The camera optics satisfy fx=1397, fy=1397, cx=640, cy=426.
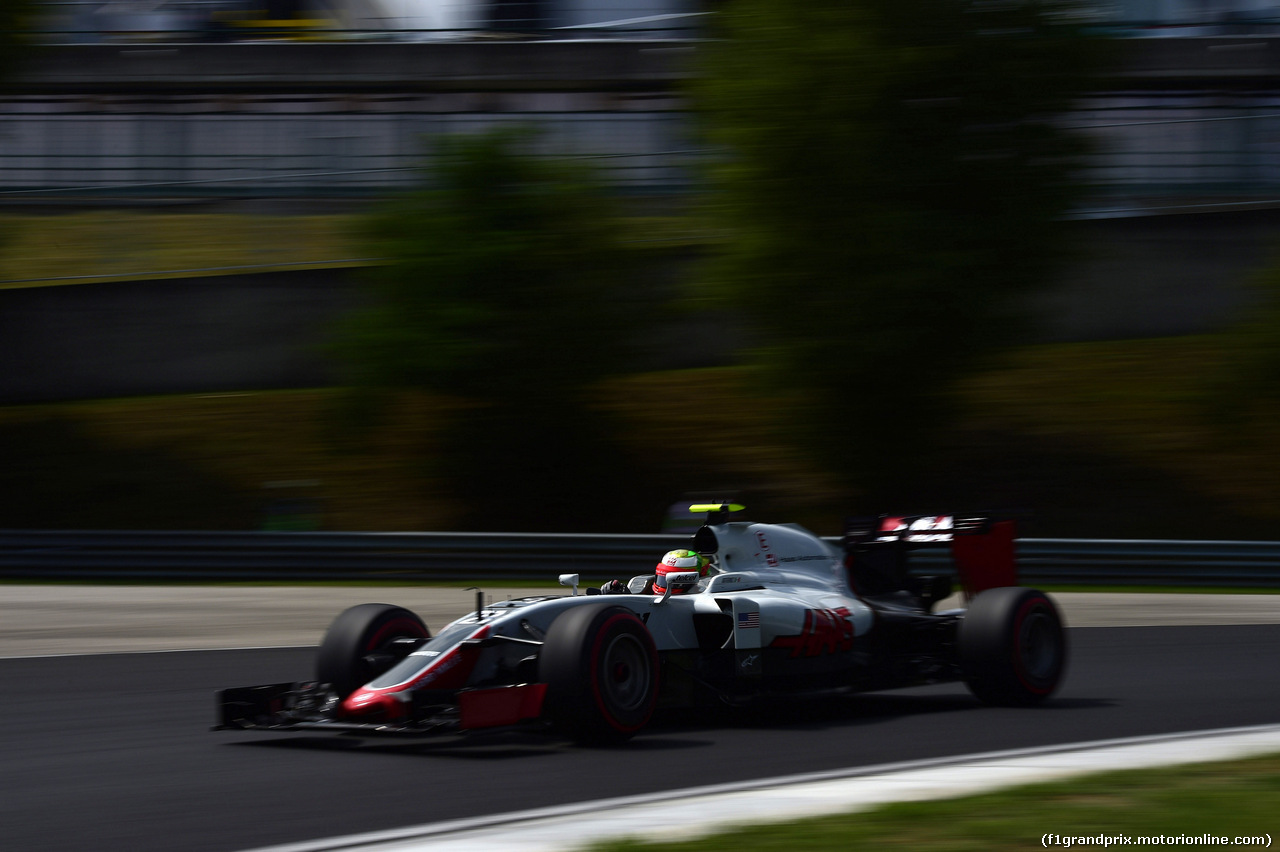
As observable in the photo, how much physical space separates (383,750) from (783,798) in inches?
96.4

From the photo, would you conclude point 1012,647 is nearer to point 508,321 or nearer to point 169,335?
point 508,321

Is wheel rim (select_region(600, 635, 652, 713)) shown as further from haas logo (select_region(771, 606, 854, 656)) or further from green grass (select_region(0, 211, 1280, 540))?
green grass (select_region(0, 211, 1280, 540))

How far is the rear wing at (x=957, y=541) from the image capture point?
31.7ft

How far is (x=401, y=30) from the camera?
36688 mm

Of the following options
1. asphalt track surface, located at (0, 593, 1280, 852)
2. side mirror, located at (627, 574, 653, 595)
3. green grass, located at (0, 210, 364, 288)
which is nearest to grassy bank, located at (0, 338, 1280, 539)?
green grass, located at (0, 210, 364, 288)

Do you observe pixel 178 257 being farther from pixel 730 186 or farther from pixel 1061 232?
pixel 1061 232

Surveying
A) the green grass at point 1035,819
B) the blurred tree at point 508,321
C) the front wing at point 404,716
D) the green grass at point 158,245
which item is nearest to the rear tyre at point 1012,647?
the green grass at point 1035,819

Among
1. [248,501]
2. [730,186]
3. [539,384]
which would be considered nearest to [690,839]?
[730,186]

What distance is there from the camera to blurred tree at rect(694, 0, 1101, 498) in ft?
56.6

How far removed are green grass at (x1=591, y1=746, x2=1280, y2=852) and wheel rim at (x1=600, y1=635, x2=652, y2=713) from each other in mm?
2073

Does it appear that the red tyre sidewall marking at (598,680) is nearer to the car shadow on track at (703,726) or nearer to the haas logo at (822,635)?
the car shadow on track at (703,726)

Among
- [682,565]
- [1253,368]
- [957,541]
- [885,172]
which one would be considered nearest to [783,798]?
[682,565]

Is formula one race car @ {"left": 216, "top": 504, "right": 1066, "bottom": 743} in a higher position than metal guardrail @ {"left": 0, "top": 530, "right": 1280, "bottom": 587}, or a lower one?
lower

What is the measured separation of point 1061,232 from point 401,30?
23176 millimetres
